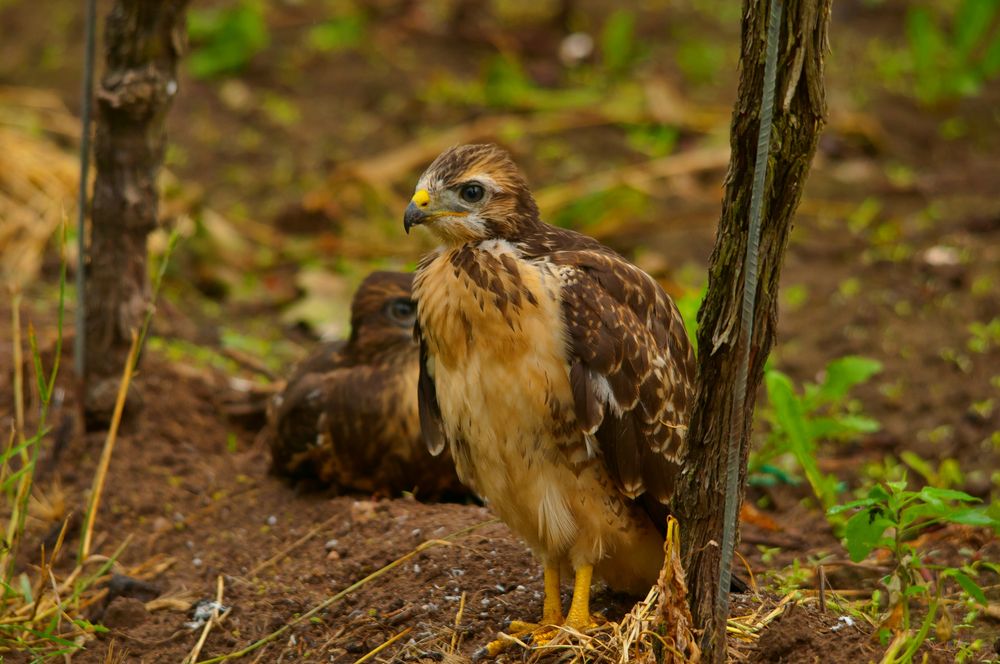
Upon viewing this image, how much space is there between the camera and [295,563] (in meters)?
4.78

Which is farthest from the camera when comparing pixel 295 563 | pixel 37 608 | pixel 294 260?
pixel 294 260

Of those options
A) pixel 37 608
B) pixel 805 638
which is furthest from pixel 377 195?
pixel 805 638

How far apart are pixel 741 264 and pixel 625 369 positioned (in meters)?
0.88

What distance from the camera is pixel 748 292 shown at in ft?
9.63

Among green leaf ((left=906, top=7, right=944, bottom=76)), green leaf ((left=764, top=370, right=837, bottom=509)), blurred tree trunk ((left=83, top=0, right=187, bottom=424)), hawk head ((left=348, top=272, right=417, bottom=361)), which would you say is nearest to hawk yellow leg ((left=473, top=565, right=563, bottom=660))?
green leaf ((left=764, top=370, right=837, bottom=509))

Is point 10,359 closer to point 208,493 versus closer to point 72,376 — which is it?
point 72,376

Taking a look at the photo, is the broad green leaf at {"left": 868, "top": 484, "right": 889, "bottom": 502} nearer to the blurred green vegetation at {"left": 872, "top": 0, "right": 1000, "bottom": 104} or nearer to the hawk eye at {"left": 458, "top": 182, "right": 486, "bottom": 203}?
the hawk eye at {"left": 458, "top": 182, "right": 486, "bottom": 203}

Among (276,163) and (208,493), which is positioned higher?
(276,163)

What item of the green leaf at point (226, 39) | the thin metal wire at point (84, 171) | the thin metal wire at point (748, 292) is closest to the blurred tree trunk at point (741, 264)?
the thin metal wire at point (748, 292)

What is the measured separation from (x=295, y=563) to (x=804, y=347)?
11.1 ft

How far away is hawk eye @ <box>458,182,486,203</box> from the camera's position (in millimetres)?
4078

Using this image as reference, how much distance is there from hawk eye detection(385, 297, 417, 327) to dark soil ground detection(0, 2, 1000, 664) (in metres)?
0.78

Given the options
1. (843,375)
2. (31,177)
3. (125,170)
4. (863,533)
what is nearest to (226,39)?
→ (31,177)

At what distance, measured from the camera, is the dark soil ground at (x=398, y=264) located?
424cm
